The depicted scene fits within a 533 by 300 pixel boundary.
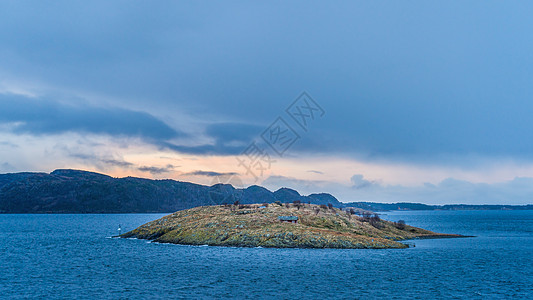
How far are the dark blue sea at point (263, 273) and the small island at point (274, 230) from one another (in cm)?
617

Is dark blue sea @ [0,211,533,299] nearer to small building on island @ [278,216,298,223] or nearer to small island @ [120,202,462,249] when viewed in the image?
small island @ [120,202,462,249]

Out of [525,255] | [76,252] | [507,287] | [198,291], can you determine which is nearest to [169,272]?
[198,291]

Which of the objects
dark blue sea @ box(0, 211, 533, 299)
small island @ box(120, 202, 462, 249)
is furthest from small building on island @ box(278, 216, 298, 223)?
dark blue sea @ box(0, 211, 533, 299)

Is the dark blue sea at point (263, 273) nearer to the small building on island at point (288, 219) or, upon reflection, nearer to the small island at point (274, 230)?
the small island at point (274, 230)

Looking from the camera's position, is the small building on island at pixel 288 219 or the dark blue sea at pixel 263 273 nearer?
the dark blue sea at pixel 263 273

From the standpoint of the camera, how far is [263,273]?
60.2 meters

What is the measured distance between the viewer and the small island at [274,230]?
9438 cm

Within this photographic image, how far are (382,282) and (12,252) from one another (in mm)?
84954

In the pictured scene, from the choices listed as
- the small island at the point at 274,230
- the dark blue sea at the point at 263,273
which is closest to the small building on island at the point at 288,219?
the small island at the point at 274,230

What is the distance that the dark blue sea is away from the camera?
160 feet

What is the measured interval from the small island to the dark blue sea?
243 inches

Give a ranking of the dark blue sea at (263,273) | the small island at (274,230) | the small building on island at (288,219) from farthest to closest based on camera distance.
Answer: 1. the small building on island at (288,219)
2. the small island at (274,230)
3. the dark blue sea at (263,273)

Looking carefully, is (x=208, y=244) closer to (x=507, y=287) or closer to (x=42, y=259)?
(x=42, y=259)

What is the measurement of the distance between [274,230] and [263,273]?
39.5 metres
